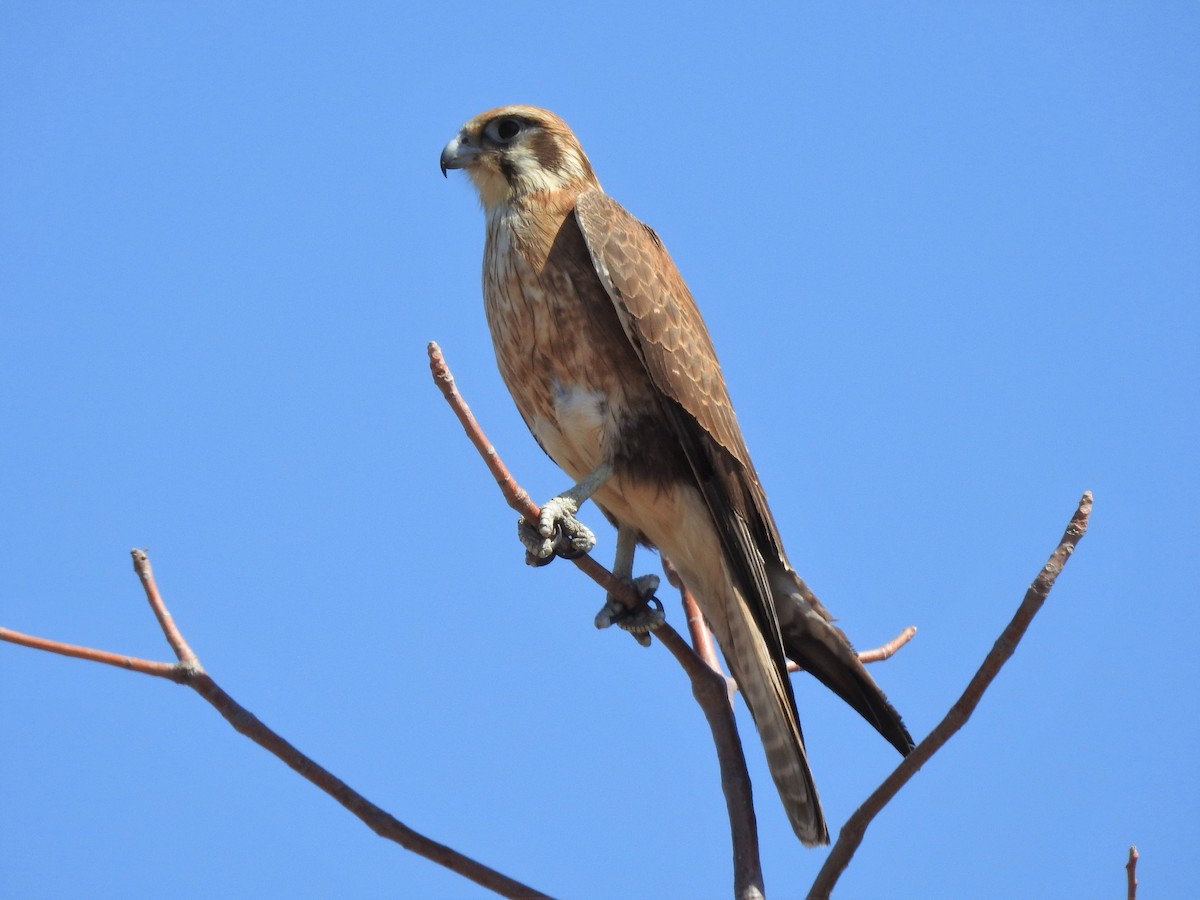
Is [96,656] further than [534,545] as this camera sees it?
No

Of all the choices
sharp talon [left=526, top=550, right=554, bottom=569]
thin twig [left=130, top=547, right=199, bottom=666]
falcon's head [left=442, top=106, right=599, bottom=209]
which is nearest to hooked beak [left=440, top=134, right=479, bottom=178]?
falcon's head [left=442, top=106, right=599, bottom=209]

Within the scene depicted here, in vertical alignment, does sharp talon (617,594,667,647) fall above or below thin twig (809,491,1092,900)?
above

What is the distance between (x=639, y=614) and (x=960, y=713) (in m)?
1.44

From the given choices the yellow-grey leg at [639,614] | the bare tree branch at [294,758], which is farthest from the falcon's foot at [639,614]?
the bare tree branch at [294,758]

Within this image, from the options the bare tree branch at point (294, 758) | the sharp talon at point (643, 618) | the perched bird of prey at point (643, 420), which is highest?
the perched bird of prey at point (643, 420)

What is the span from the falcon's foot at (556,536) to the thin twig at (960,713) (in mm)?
1229

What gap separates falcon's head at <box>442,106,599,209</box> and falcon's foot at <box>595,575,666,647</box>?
4.62ft

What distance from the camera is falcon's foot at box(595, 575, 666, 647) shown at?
11.4 feet

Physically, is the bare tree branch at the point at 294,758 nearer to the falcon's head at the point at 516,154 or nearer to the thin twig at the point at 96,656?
the thin twig at the point at 96,656

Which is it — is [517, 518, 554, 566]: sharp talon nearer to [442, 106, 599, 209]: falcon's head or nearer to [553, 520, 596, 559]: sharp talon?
[553, 520, 596, 559]: sharp talon

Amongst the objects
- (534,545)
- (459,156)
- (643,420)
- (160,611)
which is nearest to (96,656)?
(160,611)

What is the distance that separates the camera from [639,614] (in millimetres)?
3475

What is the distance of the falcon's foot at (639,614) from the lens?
136 inches

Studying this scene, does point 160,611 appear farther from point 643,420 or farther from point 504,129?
point 504,129
